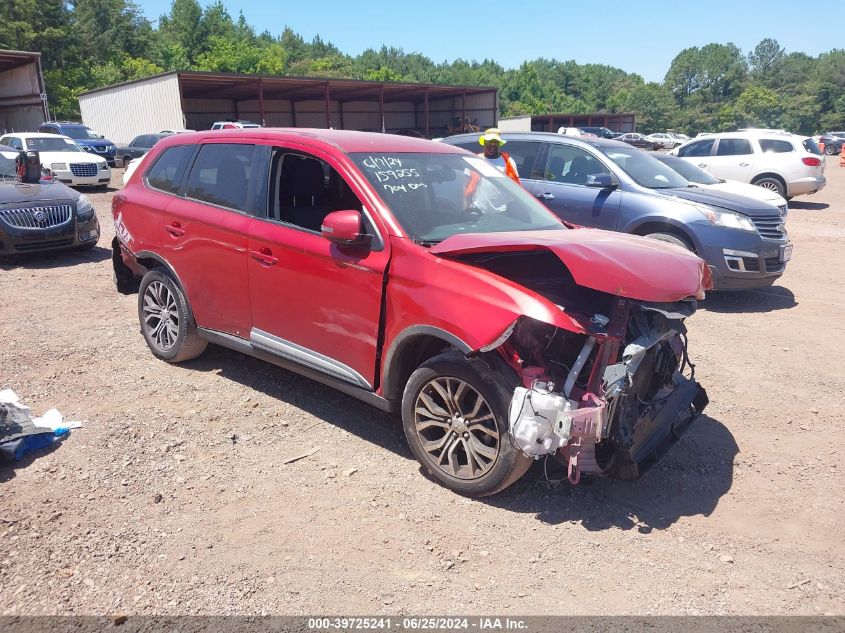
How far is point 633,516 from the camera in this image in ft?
11.3

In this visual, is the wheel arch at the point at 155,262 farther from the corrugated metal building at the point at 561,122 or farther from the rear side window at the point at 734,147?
the corrugated metal building at the point at 561,122

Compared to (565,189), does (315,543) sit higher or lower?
lower

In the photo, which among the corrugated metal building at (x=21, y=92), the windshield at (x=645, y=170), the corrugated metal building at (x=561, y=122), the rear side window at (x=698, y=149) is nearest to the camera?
the windshield at (x=645, y=170)

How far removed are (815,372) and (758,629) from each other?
3535mm

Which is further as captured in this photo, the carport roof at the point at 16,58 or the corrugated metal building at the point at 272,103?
the corrugated metal building at the point at 272,103

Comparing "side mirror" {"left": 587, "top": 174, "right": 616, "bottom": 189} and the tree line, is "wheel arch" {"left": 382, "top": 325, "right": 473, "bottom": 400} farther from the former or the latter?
the tree line

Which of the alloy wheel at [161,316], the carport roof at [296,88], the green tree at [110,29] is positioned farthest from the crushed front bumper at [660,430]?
the green tree at [110,29]

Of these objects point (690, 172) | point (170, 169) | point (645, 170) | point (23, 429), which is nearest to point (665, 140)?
point (690, 172)

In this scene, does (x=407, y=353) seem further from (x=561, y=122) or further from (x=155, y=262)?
(x=561, y=122)

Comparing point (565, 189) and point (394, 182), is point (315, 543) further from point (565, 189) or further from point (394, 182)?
point (565, 189)

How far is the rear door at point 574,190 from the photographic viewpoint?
7.80 m

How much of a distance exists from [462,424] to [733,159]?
596 inches

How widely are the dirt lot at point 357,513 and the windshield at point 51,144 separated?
51.3 ft

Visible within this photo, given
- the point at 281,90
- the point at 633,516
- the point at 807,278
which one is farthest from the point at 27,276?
the point at 281,90
